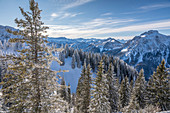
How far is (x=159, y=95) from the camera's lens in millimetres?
18125

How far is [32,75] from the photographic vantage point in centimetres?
665

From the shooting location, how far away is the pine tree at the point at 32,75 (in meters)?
6.25

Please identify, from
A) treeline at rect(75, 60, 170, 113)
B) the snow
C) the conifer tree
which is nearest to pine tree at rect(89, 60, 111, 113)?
treeline at rect(75, 60, 170, 113)

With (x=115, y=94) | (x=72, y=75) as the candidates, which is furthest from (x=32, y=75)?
(x=72, y=75)

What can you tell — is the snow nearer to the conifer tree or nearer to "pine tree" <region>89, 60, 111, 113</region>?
the conifer tree

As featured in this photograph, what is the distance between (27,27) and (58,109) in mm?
5638

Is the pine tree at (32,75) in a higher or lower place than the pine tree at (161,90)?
higher

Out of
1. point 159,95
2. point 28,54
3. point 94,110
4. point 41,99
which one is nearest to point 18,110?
point 41,99

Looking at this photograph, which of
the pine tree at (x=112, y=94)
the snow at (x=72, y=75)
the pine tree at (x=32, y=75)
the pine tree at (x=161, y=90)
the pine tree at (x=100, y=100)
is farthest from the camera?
the snow at (x=72, y=75)

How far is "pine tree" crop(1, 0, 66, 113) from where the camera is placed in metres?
6.25

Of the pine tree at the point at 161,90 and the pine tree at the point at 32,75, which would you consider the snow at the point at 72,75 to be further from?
the pine tree at the point at 32,75

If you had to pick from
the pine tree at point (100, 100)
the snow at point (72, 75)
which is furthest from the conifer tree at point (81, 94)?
the snow at point (72, 75)

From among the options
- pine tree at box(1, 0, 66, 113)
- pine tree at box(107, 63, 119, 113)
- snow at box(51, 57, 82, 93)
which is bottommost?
snow at box(51, 57, 82, 93)

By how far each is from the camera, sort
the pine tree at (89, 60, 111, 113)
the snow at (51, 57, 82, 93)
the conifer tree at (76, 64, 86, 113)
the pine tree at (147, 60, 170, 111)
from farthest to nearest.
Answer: the snow at (51, 57, 82, 93) < the conifer tree at (76, 64, 86, 113) < the pine tree at (147, 60, 170, 111) < the pine tree at (89, 60, 111, 113)
